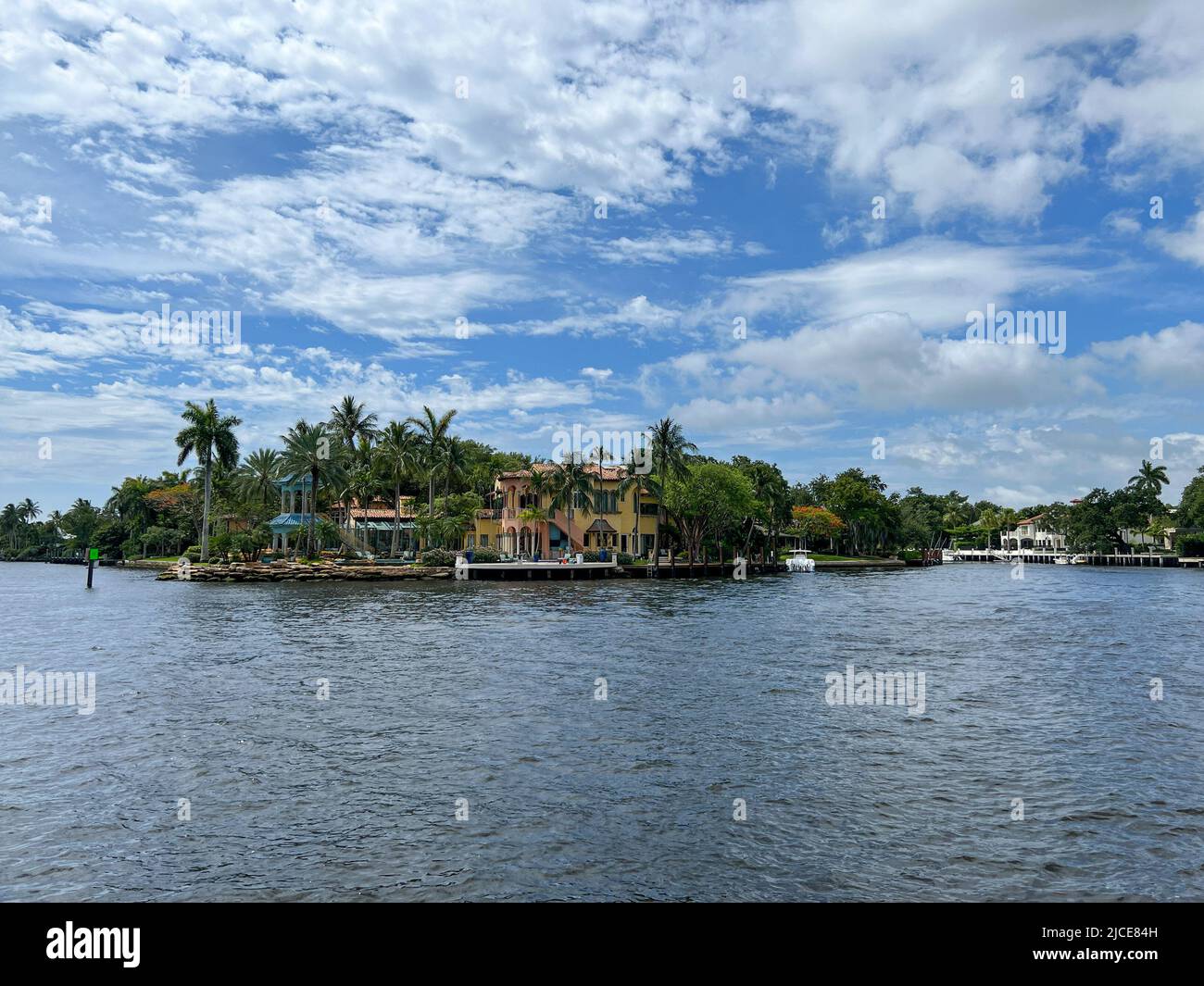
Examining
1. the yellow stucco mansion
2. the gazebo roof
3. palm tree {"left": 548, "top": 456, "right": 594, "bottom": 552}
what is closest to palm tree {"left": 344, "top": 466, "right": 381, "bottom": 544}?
the gazebo roof

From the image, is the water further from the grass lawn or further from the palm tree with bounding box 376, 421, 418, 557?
the grass lawn

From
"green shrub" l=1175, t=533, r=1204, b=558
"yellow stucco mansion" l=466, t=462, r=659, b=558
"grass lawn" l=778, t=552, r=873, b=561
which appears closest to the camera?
"yellow stucco mansion" l=466, t=462, r=659, b=558

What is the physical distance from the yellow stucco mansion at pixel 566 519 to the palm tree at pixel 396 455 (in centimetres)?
1079

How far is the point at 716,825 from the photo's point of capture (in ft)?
46.5

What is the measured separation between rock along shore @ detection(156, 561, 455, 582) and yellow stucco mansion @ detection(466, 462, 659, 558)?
15359 mm

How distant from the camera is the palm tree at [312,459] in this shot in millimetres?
92500

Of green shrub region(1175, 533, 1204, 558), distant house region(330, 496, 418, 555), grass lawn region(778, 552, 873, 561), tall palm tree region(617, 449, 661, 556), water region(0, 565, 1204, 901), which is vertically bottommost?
water region(0, 565, 1204, 901)

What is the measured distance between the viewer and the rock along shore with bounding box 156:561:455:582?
8494cm

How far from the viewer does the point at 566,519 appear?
102 metres

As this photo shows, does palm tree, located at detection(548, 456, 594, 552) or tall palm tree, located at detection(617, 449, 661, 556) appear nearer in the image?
palm tree, located at detection(548, 456, 594, 552)

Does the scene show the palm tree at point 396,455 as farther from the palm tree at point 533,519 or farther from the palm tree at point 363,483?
the palm tree at point 533,519
